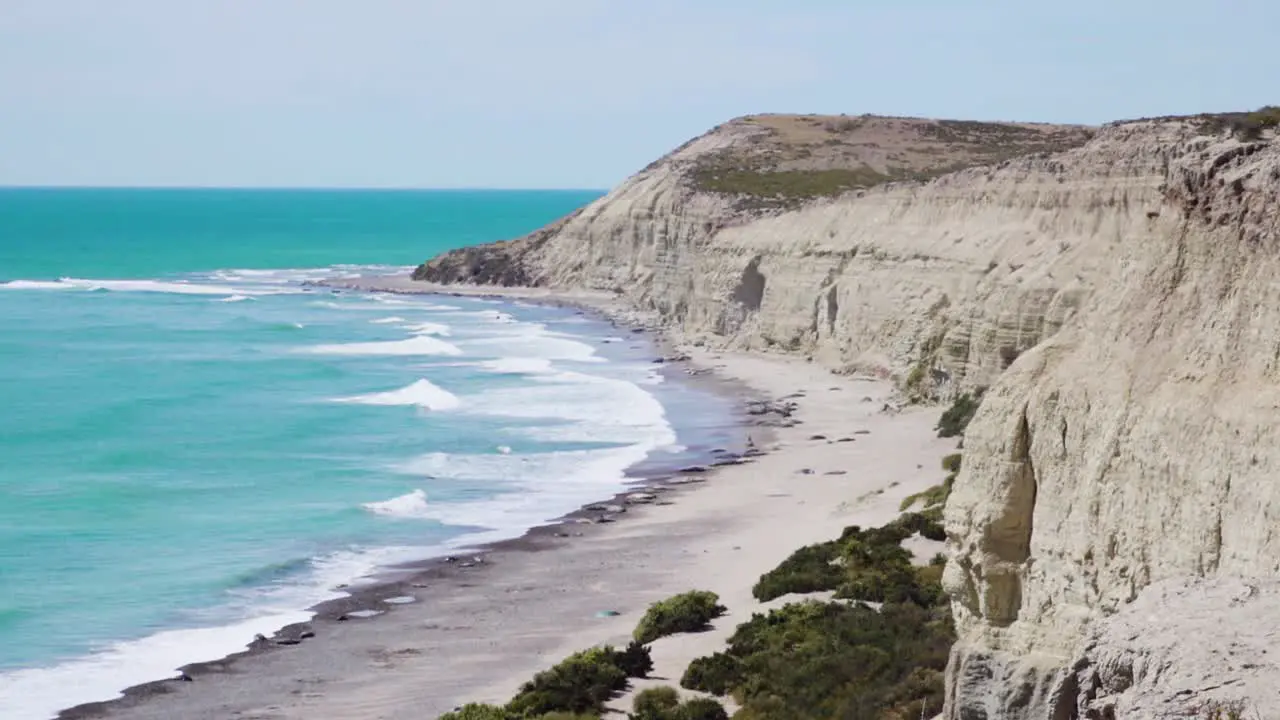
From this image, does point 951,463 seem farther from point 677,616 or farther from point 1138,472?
point 1138,472

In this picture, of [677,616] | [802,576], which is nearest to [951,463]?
[802,576]

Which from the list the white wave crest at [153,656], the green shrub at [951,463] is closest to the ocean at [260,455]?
the white wave crest at [153,656]

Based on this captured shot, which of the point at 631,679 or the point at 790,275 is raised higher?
the point at 790,275

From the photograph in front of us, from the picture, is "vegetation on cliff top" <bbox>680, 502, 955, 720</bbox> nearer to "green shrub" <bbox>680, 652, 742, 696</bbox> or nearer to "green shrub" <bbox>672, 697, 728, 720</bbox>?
"green shrub" <bbox>680, 652, 742, 696</bbox>

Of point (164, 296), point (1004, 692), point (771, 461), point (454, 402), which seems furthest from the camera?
point (164, 296)

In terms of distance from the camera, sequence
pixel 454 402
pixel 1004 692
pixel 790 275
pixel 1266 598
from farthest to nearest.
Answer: pixel 790 275, pixel 454 402, pixel 1004 692, pixel 1266 598

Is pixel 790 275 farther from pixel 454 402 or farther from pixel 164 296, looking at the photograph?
pixel 164 296

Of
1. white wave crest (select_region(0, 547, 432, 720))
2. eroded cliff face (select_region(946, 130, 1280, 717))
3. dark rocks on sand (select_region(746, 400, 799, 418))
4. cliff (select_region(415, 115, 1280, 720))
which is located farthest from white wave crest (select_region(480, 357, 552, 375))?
eroded cliff face (select_region(946, 130, 1280, 717))

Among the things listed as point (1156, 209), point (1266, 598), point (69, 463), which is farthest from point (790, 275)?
point (1266, 598)
